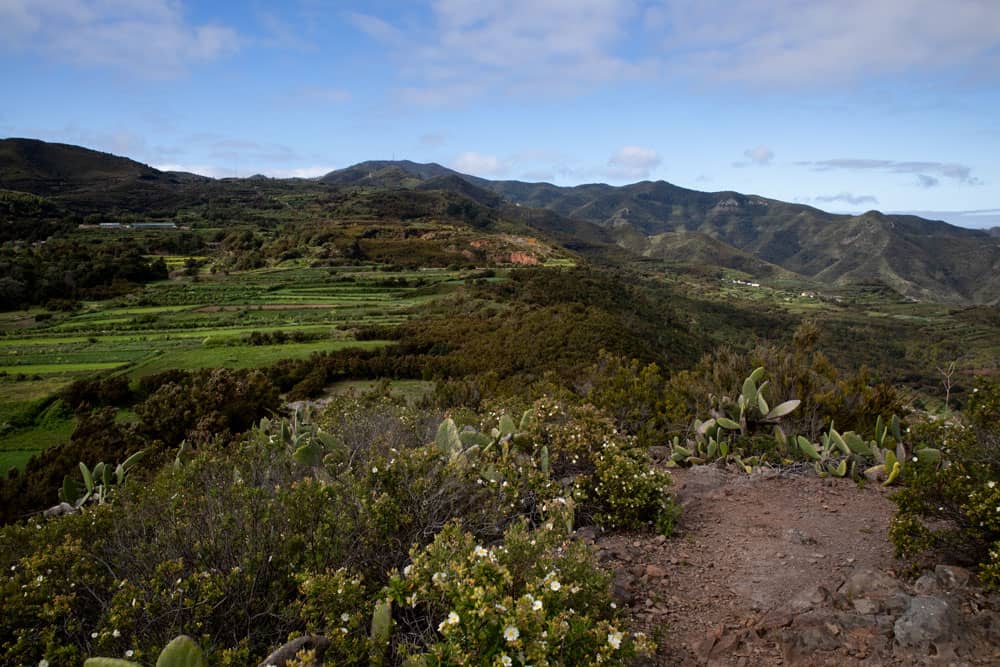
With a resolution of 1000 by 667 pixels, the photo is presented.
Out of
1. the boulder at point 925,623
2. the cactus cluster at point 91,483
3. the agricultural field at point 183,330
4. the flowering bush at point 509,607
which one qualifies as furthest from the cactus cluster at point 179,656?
the agricultural field at point 183,330

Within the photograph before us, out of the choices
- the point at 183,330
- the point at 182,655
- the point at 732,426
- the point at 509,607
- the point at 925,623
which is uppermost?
the point at 509,607

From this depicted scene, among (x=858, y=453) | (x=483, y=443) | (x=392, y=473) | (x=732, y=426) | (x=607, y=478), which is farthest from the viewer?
(x=732, y=426)

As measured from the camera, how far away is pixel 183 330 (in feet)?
76.1

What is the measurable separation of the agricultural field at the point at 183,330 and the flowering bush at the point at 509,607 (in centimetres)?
1084

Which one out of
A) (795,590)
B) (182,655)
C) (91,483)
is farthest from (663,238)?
(182,655)

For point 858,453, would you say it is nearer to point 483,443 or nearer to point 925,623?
point 925,623

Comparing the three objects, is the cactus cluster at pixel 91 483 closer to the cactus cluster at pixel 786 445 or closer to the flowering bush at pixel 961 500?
the cactus cluster at pixel 786 445

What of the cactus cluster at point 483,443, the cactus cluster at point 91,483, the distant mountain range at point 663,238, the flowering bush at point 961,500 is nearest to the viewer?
the flowering bush at point 961,500

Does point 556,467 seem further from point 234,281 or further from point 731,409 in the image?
point 234,281

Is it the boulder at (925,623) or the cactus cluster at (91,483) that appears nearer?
the boulder at (925,623)

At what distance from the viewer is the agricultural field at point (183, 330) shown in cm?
1308

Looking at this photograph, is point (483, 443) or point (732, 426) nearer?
point (483, 443)

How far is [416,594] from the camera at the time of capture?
2.47 m

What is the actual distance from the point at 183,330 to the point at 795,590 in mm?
25481
